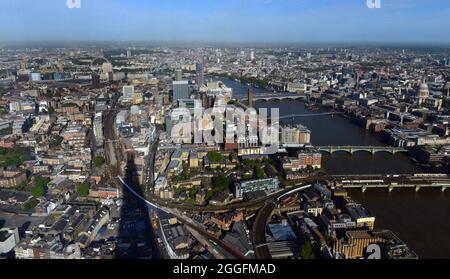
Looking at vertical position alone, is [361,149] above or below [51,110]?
below

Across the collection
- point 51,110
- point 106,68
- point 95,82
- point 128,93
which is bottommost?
point 51,110

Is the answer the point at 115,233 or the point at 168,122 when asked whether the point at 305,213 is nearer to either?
the point at 115,233

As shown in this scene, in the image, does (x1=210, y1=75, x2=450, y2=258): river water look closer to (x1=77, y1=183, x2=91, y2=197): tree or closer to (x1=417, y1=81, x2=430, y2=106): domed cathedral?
(x1=77, y1=183, x2=91, y2=197): tree

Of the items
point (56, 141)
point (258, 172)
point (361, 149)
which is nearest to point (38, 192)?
point (56, 141)

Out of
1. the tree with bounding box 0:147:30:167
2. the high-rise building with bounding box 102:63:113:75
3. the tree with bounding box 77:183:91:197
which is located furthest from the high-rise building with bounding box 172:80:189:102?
the tree with bounding box 77:183:91:197

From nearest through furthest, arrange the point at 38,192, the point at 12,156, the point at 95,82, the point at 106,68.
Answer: the point at 38,192
the point at 12,156
the point at 95,82
the point at 106,68

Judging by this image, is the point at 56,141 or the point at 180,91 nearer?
the point at 56,141

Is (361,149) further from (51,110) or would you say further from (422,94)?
(51,110)
